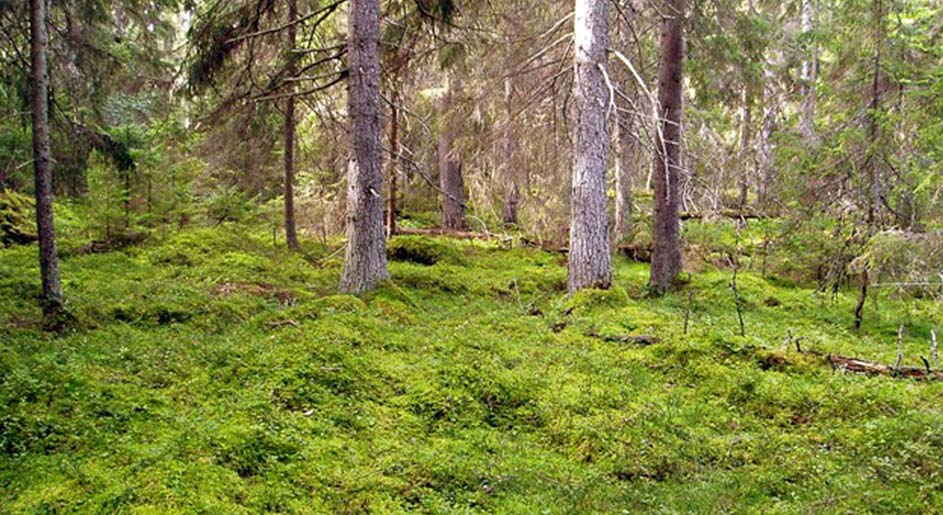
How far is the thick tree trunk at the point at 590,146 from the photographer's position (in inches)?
372

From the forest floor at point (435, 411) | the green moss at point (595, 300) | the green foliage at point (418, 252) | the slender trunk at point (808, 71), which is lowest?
the forest floor at point (435, 411)

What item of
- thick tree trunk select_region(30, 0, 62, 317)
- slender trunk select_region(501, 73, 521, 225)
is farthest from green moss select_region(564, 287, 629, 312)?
thick tree trunk select_region(30, 0, 62, 317)

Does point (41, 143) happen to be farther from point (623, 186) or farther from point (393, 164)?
point (623, 186)

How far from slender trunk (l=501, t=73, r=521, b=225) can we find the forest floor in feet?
14.4

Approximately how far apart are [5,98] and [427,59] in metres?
6.76

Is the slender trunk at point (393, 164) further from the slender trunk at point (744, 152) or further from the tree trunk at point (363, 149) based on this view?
the slender trunk at point (744, 152)

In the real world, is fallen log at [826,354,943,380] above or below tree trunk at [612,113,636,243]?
below

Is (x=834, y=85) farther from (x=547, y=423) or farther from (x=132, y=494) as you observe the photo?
(x=132, y=494)

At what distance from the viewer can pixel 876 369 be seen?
21.1ft

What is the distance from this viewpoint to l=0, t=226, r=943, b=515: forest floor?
402 centimetres

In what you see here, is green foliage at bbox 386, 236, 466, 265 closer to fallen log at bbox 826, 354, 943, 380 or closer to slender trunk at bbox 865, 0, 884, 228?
slender trunk at bbox 865, 0, 884, 228

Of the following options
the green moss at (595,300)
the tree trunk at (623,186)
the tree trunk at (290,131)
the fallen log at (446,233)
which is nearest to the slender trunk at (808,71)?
the tree trunk at (623,186)

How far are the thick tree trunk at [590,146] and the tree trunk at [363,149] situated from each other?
117 inches

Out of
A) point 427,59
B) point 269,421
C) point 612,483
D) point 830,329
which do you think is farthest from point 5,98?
point 830,329
